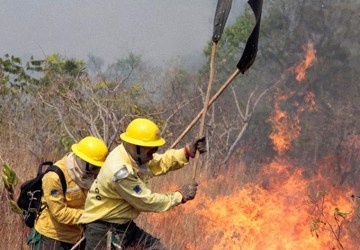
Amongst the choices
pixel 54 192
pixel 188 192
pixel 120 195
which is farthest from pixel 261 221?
pixel 54 192

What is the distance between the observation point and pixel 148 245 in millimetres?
4043

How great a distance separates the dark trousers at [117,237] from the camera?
3844 mm

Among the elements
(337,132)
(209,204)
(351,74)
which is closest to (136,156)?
(209,204)

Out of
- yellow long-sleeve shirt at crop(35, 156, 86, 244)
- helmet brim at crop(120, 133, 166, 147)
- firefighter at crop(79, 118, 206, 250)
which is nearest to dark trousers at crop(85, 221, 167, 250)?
firefighter at crop(79, 118, 206, 250)

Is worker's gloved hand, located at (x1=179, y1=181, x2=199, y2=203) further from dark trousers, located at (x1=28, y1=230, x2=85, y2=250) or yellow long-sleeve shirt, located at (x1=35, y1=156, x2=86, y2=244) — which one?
dark trousers, located at (x1=28, y1=230, x2=85, y2=250)

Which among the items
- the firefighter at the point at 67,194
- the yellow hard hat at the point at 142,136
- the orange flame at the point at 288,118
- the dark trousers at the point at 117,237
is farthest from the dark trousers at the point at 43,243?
the orange flame at the point at 288,118

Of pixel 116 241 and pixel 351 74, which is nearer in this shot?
pixel 116 241

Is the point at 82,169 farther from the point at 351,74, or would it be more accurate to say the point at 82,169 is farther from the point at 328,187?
the point at 351,74

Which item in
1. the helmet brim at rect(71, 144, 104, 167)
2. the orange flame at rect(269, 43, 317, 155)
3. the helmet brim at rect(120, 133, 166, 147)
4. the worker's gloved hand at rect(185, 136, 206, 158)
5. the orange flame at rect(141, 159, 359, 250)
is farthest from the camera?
the orange flame at rect(269, 43, 317, 155)

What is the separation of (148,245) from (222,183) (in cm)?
498

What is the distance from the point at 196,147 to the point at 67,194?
47.8 inches

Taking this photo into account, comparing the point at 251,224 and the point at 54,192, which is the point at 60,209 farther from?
the point at 251,224

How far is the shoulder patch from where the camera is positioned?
3.59 metres

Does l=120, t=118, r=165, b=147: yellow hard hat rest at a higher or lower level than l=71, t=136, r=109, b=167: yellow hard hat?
higher
